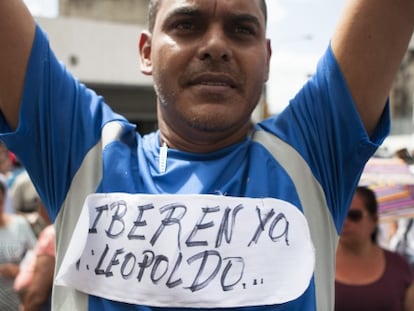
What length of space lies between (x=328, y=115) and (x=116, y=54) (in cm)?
1251

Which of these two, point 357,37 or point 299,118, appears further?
point 299,118

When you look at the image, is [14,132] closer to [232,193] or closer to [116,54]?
[232,193]

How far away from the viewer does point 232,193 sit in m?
1.39

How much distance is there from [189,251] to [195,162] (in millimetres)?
248

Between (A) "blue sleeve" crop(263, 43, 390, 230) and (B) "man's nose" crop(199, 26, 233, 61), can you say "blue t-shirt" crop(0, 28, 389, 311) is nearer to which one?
(A) "blue sleeve" crop(263, 43, 390, 230)

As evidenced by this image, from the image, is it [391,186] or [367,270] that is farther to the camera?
[391,186]

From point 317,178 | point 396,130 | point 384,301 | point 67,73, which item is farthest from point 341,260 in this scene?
point 396,130

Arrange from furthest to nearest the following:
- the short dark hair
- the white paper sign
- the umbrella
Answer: the umbrella
the short dark hair
the white paper sign

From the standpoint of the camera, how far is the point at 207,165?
1442 mm

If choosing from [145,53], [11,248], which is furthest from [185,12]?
[11,248]

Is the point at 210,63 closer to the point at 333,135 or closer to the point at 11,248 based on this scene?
the point at 333,135

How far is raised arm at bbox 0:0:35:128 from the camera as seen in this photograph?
1312mm

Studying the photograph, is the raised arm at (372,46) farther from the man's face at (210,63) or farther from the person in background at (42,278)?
the person in background at (42,278)

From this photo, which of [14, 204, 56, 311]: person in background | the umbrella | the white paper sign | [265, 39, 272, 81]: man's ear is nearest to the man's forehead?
[265, 39, 272, 81]: man's ear
